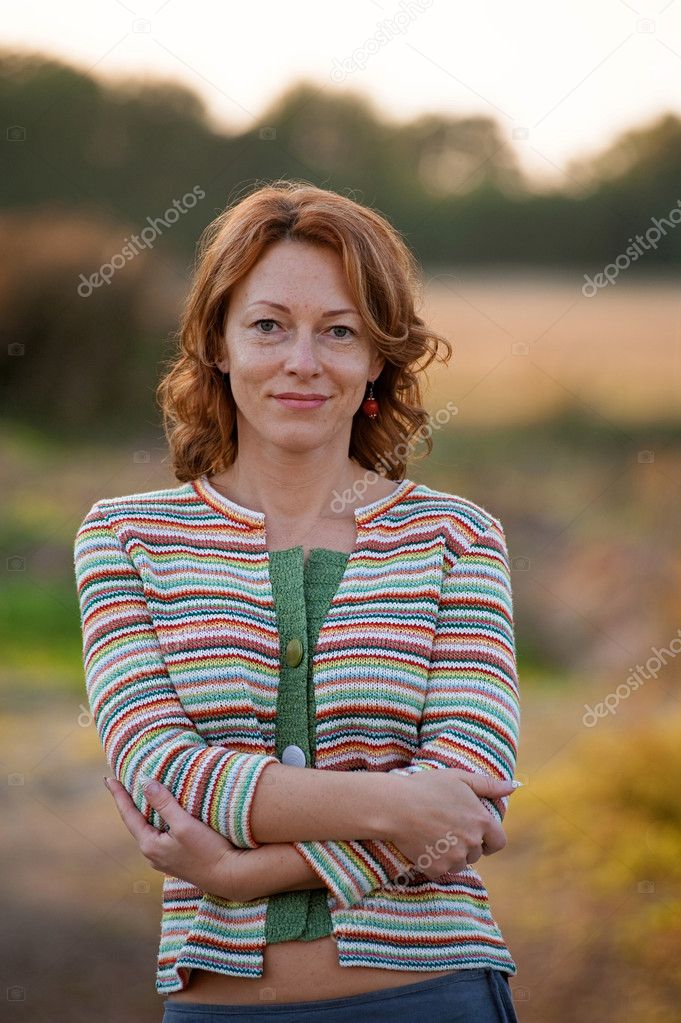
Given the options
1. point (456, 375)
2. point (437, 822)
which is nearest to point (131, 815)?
point (437, 822)

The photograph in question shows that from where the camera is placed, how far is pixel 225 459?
5.16 ft

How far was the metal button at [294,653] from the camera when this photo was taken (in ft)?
4.43

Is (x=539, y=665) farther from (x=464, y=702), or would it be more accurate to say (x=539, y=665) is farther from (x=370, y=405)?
(x=464, y=702)

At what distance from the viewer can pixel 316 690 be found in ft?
4.40

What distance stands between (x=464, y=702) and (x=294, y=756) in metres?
0.21

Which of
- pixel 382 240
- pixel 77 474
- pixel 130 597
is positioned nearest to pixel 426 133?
pixel 77 474

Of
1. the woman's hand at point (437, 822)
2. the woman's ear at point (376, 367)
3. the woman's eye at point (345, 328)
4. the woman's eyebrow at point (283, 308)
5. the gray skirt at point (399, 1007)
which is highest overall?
the woman's eyebrow at point (283, 308)

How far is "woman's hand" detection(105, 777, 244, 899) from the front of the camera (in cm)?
126

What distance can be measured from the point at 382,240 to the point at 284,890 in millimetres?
809

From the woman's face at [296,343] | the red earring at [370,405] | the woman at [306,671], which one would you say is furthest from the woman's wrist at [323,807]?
the red earring at [370,405]

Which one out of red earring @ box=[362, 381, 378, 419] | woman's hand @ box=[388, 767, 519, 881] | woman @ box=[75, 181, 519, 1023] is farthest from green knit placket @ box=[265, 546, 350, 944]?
red earring @ box=[362, 381, 378, 419]

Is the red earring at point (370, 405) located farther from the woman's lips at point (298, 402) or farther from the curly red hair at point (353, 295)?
the woman's lips at point (298, 402)

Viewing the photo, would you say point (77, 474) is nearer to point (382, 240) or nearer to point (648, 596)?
point (648, 596)

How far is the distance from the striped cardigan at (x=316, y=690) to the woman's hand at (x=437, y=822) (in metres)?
0.03
